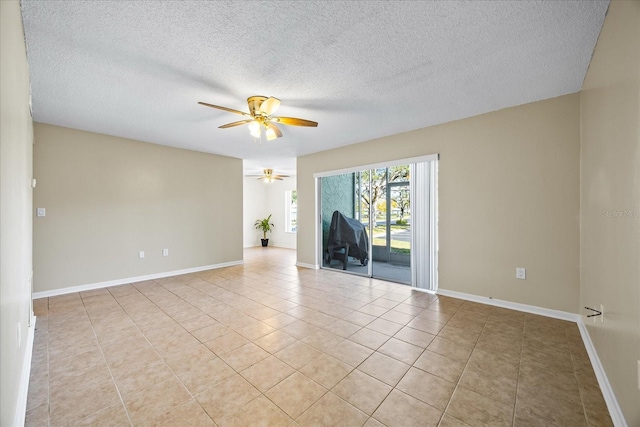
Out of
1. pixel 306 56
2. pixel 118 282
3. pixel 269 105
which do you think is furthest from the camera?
pixel 118 282

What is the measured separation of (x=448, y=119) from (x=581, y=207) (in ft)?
5.87

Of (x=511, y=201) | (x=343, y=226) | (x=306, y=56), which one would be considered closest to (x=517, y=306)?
(x=511, y=201)

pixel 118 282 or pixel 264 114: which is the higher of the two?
pixel 264 114

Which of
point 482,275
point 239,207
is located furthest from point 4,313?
point 239,207

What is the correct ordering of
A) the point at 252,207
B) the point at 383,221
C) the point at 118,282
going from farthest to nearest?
the point at 252,207 → the point at 383,221 → the point at 118,282

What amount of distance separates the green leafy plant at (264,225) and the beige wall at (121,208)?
10.5 ft

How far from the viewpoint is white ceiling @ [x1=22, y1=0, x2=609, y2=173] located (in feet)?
5.61

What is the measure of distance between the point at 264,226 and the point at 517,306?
24.2 ft

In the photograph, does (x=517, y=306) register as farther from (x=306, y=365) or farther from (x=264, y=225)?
(x=264, y=225)

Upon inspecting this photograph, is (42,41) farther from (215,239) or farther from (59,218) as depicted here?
(215,239)

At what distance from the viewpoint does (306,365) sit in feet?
6.81

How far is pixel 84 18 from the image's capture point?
1.75 m

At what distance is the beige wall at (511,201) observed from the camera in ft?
9.50

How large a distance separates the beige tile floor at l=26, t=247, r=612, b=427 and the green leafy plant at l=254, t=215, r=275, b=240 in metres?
5.62
